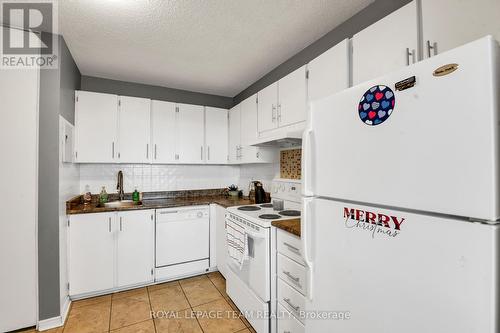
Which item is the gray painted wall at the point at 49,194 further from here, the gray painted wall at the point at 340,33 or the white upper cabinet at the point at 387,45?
the white upper cabinet at the point at 387,45

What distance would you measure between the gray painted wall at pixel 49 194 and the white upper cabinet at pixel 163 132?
1089 millimetres

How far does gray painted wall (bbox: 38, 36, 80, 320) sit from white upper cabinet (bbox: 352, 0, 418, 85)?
245cm

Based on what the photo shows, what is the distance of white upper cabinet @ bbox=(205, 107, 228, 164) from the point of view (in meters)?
3.39

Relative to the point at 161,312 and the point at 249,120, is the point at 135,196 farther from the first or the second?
the point at 249,120

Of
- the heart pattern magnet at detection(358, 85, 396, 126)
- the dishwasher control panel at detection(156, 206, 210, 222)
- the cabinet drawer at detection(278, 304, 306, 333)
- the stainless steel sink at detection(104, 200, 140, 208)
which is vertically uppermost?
the heart pattern magnet at detection(358, 85, 396, 126)

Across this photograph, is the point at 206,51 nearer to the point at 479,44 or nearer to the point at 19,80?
the point at 19,80

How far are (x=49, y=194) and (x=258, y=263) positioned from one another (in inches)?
73.7

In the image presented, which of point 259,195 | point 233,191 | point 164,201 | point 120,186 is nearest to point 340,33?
point 259,195

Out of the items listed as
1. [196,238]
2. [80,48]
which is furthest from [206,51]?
[196,238]

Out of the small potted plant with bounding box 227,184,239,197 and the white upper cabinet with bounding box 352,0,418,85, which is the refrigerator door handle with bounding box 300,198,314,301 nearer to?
the white upper cabinet with bounding box 352,0,418,85

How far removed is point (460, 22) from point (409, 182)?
902 mm

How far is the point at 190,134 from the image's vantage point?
10.7ft

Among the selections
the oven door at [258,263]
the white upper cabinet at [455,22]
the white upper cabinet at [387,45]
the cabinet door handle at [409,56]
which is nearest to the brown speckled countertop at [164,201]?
the oven door at [258,263]

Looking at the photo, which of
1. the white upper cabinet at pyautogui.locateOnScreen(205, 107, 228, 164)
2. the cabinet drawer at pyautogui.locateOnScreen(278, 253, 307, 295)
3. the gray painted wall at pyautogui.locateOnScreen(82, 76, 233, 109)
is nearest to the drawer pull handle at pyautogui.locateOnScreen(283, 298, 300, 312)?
the cabinet drawer at pyautogui.locateOnScreen(278, 253, 307, 295)
